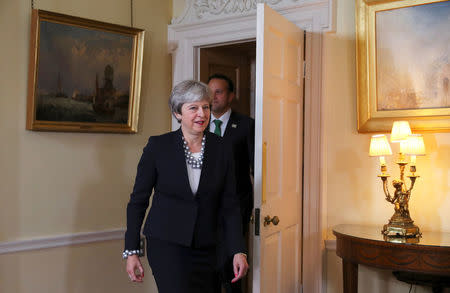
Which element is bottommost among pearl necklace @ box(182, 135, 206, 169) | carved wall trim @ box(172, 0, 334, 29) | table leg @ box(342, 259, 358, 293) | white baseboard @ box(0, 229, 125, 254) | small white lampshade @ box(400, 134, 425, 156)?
table leg @ box(342, 259, 358, 293)

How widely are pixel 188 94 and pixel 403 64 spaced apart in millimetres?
1779

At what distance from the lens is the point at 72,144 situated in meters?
4.49

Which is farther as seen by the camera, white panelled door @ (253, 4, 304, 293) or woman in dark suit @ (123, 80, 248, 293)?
white panelled door @ (253, 4, 304, 293)

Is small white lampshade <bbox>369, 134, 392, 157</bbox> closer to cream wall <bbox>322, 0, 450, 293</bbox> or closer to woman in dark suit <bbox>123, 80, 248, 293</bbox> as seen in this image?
cream wall <bbox>322, 0, 450, 293</bbox>

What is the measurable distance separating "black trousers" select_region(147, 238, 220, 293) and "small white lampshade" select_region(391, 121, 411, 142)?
151 centimetres

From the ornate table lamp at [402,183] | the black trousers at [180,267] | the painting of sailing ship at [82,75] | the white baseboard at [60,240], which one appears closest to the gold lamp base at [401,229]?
the ornate table lamp at [402,183]

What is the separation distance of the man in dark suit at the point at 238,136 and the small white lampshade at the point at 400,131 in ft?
3.62

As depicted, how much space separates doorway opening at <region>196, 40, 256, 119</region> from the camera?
5.33m

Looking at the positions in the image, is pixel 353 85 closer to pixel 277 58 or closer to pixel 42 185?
pixel 277 58

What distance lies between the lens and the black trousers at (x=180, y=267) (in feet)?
9.71

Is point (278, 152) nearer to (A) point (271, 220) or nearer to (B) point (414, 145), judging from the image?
(A) point (271, 220)

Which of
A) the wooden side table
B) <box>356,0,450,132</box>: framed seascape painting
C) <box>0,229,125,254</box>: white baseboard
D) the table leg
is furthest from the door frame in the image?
<box>0,229,125,254</box>: white baseboard

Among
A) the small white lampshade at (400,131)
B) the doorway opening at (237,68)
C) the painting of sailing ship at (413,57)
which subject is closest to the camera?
the small white lampshade at (400,131)

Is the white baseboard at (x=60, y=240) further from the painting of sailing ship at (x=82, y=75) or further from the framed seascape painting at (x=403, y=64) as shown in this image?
the framed seascape painting at (x=403, y=64)
